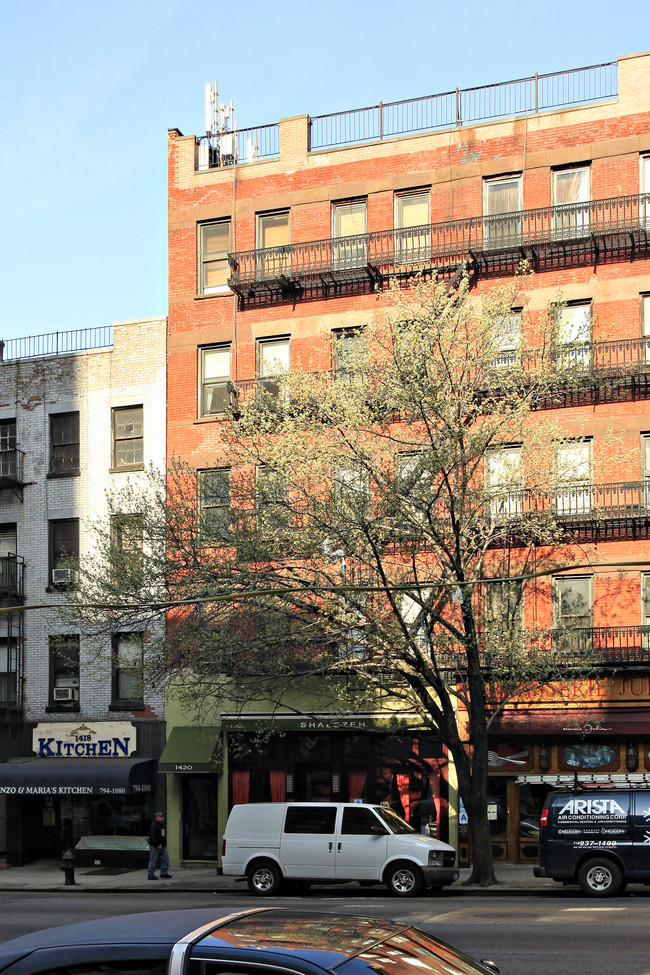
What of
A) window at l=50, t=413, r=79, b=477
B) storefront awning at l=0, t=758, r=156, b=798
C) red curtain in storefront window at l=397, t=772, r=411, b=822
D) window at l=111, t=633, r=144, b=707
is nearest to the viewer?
red curtain in storefront window at l=397, t=772, r=411, b=822

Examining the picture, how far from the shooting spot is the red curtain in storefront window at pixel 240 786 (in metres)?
30.2

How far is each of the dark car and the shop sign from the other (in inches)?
1074

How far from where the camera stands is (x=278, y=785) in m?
30.0

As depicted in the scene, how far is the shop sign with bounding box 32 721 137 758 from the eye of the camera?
104ft

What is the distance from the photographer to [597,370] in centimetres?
2697

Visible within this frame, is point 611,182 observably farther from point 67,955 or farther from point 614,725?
point 67,955

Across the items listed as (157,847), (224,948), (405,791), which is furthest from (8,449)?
(224,948)

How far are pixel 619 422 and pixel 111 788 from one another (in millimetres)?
16278

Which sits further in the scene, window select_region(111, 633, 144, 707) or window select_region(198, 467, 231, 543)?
window select_region(111, 633, 144, 707)

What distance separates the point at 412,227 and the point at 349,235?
1962 mm

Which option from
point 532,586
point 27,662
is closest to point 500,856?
point 532,586

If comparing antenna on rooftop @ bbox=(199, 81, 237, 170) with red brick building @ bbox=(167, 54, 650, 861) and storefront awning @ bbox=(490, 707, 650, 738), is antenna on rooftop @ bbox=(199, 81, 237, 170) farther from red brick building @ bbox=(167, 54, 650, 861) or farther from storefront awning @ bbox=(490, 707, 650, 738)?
storefront awning @ bbox=(490, 707, 650, 738)

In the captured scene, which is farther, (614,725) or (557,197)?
(557,197)

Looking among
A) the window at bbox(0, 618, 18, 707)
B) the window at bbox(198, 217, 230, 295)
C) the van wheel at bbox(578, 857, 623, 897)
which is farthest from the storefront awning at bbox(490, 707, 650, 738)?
the window at bbox(198, 217, 230, 295)
